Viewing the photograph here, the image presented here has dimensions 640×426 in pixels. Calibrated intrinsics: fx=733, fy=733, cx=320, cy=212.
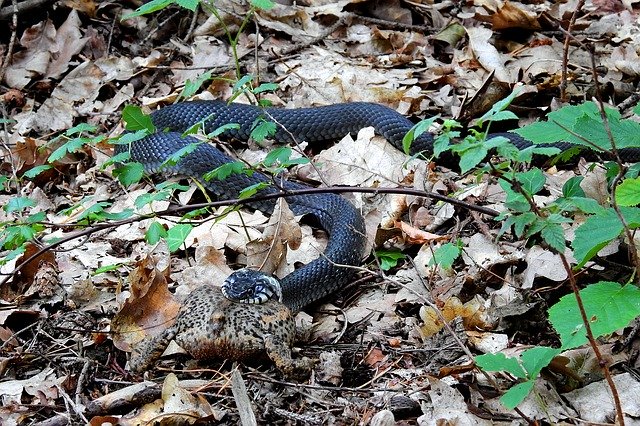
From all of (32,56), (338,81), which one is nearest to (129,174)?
(338,81)

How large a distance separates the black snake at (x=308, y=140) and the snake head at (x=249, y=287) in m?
0.29

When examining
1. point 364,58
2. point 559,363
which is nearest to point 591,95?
point 364,58

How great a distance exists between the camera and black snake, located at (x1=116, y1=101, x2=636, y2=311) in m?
4.67

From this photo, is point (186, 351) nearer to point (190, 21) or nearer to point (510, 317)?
point (510, 317)

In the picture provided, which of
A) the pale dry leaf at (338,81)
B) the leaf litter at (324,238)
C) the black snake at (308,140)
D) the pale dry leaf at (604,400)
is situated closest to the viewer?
the pale dry leaf at (604,400)

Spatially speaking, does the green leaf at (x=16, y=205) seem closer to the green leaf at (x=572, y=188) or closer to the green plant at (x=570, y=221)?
the green plant at (x=570, y=221)

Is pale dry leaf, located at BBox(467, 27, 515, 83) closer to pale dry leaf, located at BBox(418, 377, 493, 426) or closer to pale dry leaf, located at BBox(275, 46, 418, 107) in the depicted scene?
pale dry leaf, located at BBox(275, 46, 418, 107)

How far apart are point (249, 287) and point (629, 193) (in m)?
1.99

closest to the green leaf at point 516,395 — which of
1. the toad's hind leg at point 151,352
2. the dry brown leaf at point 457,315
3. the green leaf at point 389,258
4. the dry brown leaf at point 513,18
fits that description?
the dry brown leaf at point 457,315

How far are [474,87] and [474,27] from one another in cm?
112

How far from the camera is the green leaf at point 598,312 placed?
2854mm

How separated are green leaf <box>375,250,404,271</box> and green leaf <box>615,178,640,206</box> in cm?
179

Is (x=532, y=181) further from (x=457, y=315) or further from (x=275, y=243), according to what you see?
(x=275, y=243)

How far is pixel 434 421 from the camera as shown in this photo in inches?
126
